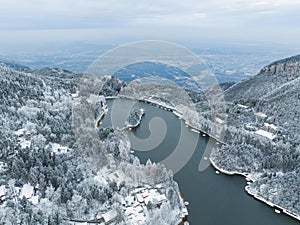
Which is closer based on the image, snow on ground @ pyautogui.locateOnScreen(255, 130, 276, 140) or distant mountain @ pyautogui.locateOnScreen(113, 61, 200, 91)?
snow on ground @ pyautogui.locateOnScreen(255, 130, 276, 140)

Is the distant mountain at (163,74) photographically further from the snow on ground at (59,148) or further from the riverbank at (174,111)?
the snow on ground at (59,148)

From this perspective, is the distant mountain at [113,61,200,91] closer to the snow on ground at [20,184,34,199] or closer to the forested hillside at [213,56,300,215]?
the forested hillside at [213,56,300,215]

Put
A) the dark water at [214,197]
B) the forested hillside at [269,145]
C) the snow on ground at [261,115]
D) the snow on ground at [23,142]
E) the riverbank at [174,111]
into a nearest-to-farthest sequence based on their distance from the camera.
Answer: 1. the dark water at [214,197]
2. the forested hillside at [269,145]
3. the snow on ground at [23,142]
4. the riverbank at [174,111]
5. the snow on ground at [261,115]

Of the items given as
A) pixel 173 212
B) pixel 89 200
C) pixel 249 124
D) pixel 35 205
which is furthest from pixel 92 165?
pixel 249 124

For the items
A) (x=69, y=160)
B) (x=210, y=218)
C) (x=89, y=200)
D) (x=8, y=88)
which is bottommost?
(x=210, y=218)

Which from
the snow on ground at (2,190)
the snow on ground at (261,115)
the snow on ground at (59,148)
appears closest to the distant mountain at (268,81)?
the snow on ground at (261,115)

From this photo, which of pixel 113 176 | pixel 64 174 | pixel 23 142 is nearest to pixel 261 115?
pixel 113 176

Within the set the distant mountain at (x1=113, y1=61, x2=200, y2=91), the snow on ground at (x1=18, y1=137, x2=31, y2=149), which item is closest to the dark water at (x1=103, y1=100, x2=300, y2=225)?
the snow on ground at (x1=18, y1=137, x2=31, y2=149)

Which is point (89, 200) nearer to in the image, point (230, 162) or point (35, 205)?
point (35, 205)
